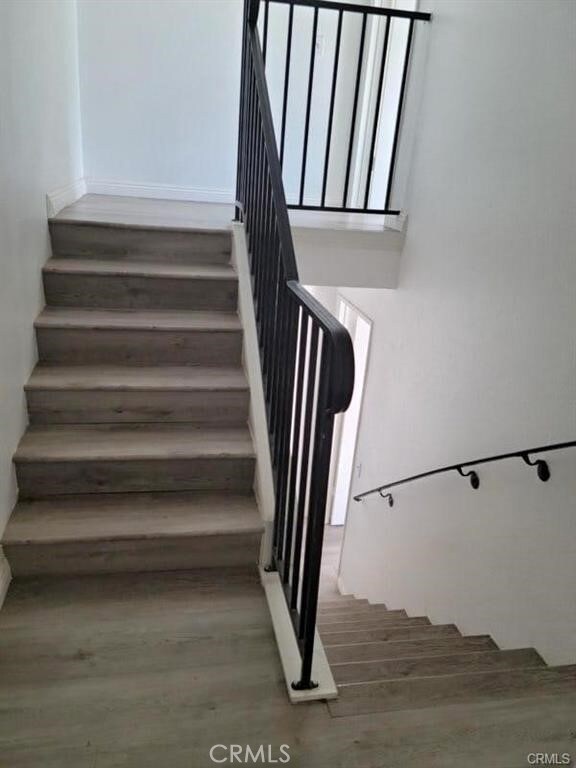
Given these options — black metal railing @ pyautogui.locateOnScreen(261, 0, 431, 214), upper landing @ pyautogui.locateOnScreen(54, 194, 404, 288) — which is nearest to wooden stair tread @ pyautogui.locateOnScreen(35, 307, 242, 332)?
upper landing @ pyautogui.locateOnScreen(54, 194, 404, 288)

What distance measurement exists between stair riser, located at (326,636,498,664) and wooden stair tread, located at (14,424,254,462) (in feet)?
2.63

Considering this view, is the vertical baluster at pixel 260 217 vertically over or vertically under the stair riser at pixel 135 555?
over

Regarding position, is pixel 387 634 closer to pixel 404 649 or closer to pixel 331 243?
pixel 404 649

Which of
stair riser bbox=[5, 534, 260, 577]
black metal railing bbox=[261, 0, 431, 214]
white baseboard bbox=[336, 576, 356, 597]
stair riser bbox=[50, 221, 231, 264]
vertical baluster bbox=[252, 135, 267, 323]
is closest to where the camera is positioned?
stair riser bbox=[5, 534, 260, 577]

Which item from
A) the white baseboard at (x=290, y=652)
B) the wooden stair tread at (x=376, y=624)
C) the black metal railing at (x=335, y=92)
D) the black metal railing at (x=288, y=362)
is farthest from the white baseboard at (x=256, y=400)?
the black metal railing at (x=335, y=92)

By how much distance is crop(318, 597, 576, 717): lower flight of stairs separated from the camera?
1.46 m

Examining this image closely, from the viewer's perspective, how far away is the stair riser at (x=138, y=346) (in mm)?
2320

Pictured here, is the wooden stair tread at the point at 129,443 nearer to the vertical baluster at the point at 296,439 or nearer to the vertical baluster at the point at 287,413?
the vertical baluster at the point at 287,413

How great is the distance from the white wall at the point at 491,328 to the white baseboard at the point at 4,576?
177 centimetres

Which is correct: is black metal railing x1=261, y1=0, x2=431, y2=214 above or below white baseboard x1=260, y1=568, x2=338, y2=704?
above

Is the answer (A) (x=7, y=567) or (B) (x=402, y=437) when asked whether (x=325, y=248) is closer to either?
(B) (x=402, y=437)

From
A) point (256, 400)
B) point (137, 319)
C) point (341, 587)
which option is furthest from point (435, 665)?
point (341, 587)

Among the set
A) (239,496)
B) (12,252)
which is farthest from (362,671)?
(12,252)

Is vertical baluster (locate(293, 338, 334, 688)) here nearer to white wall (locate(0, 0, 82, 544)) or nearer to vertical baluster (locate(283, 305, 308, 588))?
vertical baluster (locate(283, 305, 308, 588))
